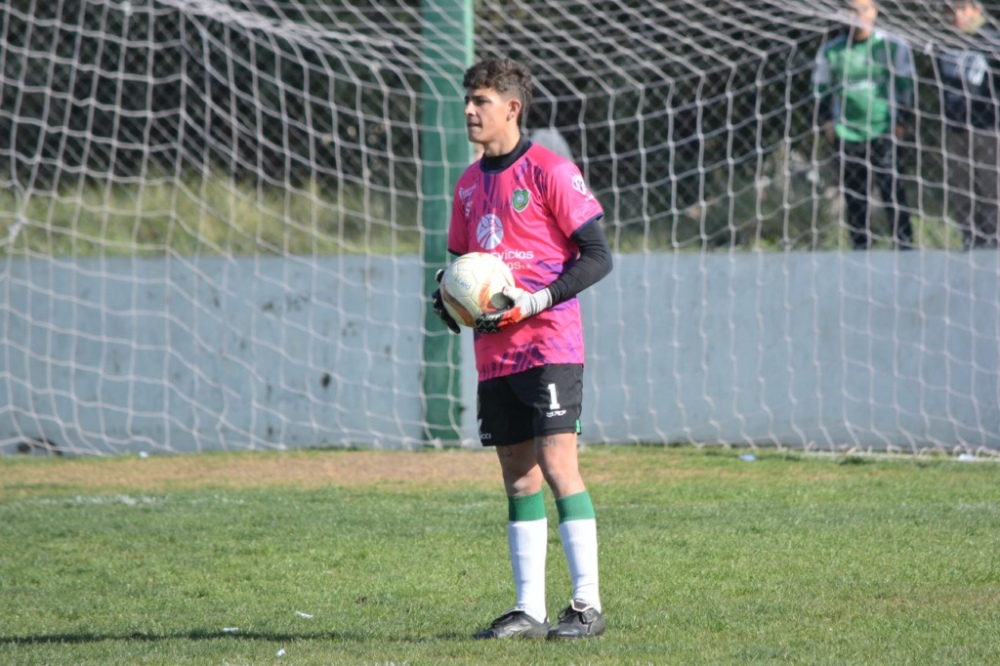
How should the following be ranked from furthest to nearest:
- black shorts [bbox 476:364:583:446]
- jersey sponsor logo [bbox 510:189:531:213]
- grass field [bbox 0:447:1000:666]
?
jersey sponsor logo [bbox 510:189:531:213] → black shorts [bbox 476:364:583:446] → grass field [bbox 0:447:1000:666]

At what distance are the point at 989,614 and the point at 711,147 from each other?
7394 millimetres

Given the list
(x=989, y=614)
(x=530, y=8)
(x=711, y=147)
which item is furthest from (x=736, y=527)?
(x=530, y=8)

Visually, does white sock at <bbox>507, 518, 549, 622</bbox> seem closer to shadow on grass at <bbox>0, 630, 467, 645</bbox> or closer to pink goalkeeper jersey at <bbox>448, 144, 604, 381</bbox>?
shadow on grass at <bbox>0, 630, 467, 645</bbox>

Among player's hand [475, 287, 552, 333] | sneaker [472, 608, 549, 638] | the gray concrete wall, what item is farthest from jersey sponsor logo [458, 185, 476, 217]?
the gray concrete wall

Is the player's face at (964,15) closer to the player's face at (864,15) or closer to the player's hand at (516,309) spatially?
the player's face at (864,15)

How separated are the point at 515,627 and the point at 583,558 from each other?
331 millimetres

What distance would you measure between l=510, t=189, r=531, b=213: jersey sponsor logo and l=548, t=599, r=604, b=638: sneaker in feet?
4.52

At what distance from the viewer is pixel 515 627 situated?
471 cm

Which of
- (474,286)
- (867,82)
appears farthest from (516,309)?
(867,82)

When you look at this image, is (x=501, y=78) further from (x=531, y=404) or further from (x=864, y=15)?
(x=864, y=15)

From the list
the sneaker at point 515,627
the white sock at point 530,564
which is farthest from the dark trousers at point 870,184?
the sneaker at point 515,627

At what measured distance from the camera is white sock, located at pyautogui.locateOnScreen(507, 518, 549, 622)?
4.79 meters

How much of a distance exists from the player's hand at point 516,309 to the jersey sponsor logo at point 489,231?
0.25m

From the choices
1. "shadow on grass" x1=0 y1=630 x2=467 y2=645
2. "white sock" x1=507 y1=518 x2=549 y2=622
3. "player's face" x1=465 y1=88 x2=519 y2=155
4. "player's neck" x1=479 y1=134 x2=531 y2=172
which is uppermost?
"player's face" x1=465 y1=88 x2=519 y2=155
